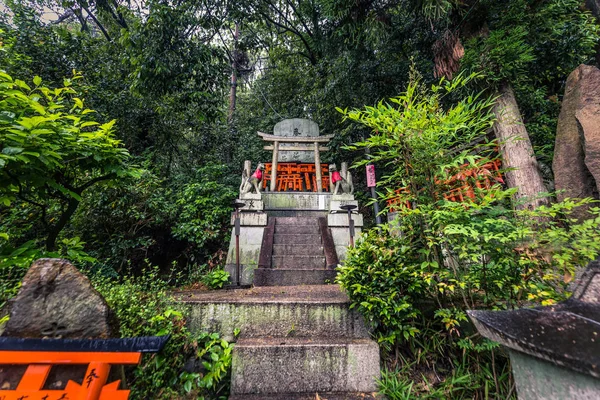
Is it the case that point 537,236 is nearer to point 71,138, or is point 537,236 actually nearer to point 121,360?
point 121,360

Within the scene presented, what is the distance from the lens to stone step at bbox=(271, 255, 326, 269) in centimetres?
455

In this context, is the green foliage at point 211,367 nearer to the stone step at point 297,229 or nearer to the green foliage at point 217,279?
the green foliage at point 217,279

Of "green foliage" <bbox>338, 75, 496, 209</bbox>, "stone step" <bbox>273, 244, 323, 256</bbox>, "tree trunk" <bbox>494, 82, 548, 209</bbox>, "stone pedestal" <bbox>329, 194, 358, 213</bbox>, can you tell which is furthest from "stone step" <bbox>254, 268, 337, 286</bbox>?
"tree trunk" <bbox>494, 82, 548, 209</bbox>

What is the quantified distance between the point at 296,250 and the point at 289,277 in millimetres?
913

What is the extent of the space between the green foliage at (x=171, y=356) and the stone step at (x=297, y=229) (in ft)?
10.8

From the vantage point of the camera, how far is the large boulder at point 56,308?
5.38 ft

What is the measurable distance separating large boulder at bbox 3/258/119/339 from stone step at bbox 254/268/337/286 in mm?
2478

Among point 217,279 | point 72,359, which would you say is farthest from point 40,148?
point 217,279

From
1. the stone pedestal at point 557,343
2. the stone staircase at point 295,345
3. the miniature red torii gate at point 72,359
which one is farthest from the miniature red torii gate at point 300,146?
the stone pedestal at point 557,343

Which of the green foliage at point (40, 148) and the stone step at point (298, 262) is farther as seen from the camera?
the stone step at point (298, 262)

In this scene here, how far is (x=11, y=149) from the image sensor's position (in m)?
1.69

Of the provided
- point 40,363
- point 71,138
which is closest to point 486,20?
point 71,138

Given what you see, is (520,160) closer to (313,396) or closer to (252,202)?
(313,396)

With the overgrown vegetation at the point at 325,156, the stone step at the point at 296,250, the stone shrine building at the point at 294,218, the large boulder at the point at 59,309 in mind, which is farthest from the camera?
the stone step at the point at 296,250
